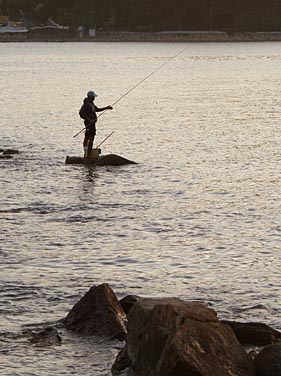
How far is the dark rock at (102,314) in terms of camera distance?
14016mm

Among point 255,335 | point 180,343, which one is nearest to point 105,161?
point 255,335

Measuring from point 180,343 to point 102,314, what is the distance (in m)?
2.80

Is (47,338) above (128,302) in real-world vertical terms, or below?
below

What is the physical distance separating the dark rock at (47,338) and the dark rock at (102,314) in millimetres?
332

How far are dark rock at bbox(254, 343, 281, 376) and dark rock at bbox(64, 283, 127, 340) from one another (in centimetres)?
244

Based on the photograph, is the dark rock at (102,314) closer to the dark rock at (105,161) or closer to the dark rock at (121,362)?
the dark rock at (121,362)

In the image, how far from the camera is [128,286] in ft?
55.4

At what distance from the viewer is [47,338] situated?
14.3m

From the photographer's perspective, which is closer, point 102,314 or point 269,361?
point 269,361

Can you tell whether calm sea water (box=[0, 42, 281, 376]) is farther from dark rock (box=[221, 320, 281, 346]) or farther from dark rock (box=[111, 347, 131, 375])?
dark rock (box=[221, 320, 281, 346])

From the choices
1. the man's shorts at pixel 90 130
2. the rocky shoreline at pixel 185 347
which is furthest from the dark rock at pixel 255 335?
the man's shorts at pixel 90 130

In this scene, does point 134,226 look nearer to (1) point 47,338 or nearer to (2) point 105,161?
(1) point 47,338

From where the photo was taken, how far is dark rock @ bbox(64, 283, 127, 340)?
14016mm

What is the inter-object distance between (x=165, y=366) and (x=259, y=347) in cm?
224
